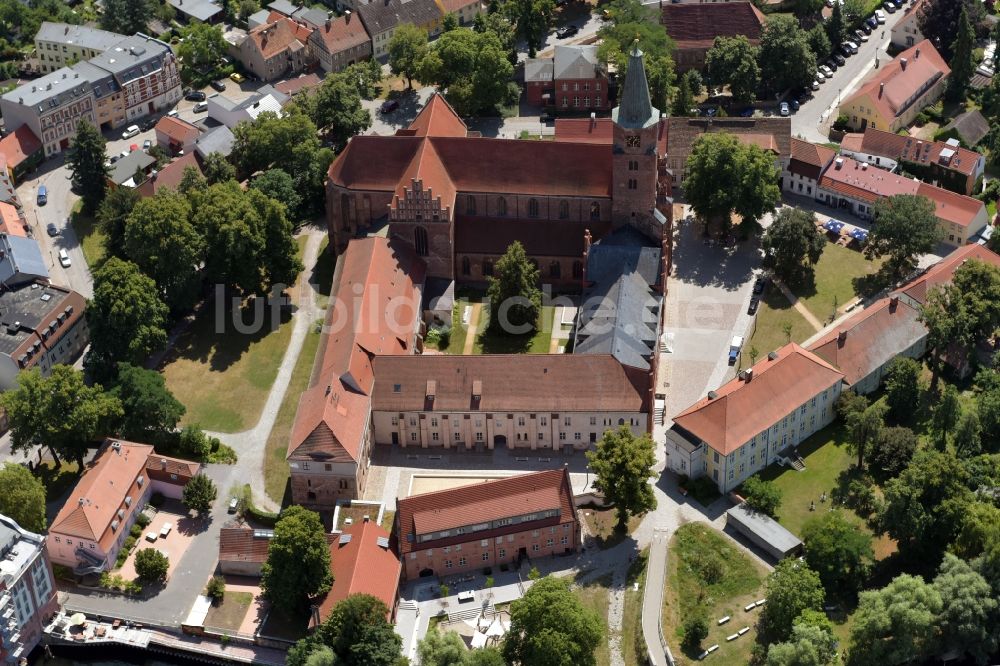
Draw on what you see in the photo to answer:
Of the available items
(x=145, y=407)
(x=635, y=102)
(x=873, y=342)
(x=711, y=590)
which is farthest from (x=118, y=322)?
(x=873, y=342)

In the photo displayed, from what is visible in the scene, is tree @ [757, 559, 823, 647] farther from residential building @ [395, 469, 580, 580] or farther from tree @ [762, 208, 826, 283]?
tree @ [762, 208, 826, 283]

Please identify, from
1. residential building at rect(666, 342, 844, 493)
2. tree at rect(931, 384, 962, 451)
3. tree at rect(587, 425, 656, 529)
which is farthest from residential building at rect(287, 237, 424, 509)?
tree at rect(931, 384, 962, 451)

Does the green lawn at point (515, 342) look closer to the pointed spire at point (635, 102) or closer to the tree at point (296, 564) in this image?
the pointed spire at point (635, 102)

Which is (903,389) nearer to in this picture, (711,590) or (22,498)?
(711,590)

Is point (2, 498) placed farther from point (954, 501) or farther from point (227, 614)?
point (954, 501)

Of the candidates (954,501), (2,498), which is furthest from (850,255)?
(2,498)

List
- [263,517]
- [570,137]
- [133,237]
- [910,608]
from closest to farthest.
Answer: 1. [910,608]
2. [263,517]
3. [133,237]
4. [570,137]
